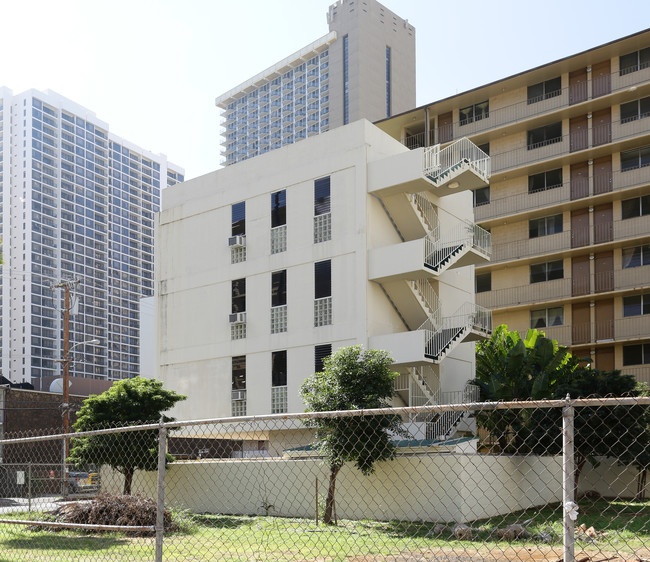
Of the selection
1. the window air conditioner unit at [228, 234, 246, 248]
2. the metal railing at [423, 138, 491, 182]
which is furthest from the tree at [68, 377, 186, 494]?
the metal railing at [423, 138, 491, 182]

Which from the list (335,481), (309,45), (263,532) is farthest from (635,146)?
(309,45)

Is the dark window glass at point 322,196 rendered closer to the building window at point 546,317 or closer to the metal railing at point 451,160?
the metal railing at point 451,160

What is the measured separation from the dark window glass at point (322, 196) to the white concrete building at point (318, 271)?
2.4 inches

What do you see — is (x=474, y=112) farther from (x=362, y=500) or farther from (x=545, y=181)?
(x=362, y=500)

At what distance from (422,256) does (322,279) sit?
15.5 feet

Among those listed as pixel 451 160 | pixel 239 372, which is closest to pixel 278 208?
pixel 239 372

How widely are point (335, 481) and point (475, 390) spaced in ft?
37.7

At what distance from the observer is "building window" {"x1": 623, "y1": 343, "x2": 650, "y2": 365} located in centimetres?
4156

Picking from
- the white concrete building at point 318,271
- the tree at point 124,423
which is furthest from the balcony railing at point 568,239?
the tree at point 124,423

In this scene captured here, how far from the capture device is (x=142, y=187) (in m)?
167

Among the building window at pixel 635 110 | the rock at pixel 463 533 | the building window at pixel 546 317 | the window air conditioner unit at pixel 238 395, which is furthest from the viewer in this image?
the building window at pixel 546 317

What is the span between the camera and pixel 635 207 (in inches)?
1697

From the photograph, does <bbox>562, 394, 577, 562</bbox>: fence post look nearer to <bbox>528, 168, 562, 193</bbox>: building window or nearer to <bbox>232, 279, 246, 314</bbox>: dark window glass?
<bbox>232, 279, 246, 314</bbox>: dark window glass

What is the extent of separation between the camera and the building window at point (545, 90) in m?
46.3
